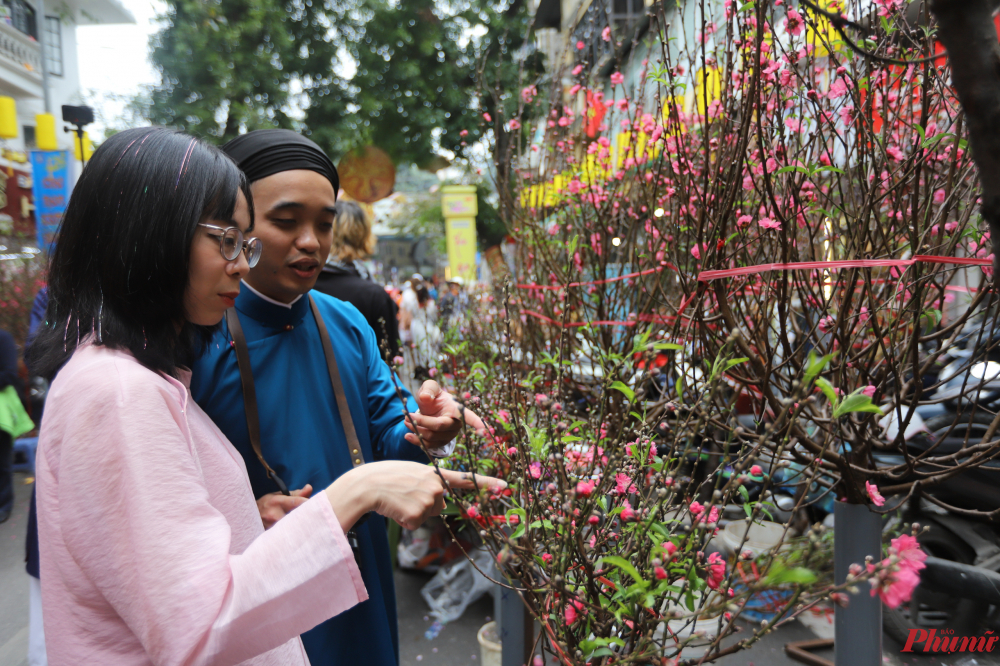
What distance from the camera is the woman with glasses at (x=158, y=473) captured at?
2.57 feet

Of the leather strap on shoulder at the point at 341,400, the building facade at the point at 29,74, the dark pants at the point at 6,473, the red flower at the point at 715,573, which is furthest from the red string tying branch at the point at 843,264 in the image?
the building facade at the point at 29,74

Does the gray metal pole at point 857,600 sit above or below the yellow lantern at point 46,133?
below

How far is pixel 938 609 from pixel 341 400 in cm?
312

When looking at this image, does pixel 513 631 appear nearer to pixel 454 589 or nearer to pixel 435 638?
pixel 435 638

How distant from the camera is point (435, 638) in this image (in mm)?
3504

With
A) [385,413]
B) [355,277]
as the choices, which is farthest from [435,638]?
[385,413]

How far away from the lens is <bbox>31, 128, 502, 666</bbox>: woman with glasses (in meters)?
0.78

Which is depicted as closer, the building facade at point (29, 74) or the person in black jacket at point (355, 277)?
the person in black jacket at point (355, 277)

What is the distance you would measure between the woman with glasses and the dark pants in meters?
5.19

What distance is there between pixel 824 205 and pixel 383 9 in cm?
1361

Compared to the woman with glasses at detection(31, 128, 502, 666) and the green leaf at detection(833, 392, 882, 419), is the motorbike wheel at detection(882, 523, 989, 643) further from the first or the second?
the woman with glasses at detection(31, 128, 502, 666)

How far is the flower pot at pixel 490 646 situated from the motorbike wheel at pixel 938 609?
1857 mm

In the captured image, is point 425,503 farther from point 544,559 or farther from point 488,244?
point 488,244

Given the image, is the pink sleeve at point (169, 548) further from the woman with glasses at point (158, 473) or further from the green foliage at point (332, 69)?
the green foliage at point (332, 69)
